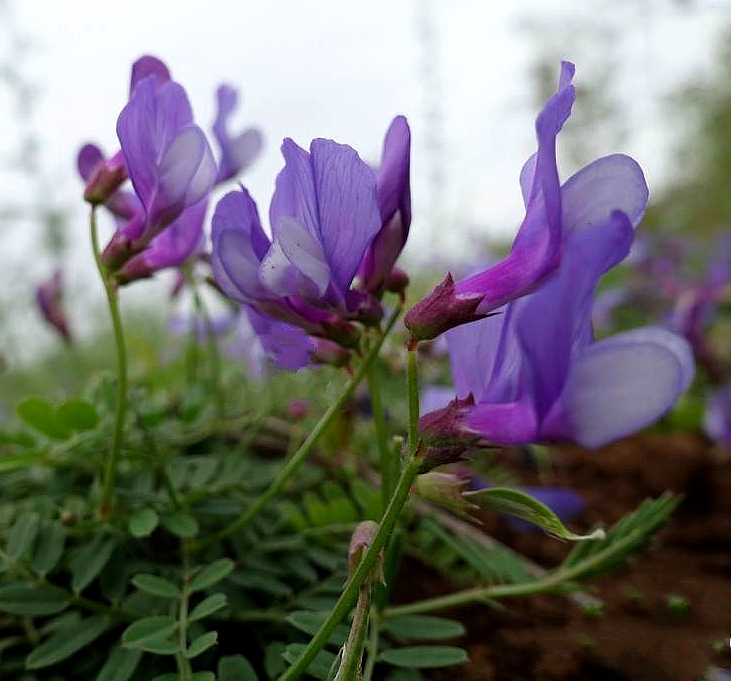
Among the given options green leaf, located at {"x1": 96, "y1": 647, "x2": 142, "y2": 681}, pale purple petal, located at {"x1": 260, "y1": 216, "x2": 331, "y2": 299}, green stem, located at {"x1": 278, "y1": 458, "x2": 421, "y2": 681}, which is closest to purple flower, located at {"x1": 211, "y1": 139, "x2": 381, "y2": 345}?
pale purple petal, located at {"x1": 260, "y1": 216, "x2": 331, "y2": 299}

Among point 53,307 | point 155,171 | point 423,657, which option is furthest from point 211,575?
point 53,307

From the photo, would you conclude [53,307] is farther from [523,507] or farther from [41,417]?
[523,507]

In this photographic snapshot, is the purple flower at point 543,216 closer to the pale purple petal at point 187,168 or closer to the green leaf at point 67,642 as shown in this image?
the pale purple petal at point 187,168

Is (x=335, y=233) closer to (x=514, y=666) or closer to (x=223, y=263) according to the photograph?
(x=223, y=263)

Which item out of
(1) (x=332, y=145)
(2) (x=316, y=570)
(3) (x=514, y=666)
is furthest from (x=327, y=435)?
(1) (x=332, y=145)

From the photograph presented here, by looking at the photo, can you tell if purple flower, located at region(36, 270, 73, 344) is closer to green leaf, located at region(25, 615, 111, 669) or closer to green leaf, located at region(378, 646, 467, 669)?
green leaf, located at region(25, 615, 111, 669)

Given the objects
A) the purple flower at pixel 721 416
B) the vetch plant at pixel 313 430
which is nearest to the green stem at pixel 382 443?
the vetch plant at pixel 313 430

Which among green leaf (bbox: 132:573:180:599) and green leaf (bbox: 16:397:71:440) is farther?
green leaf (bbox: 16:397:71:440)
